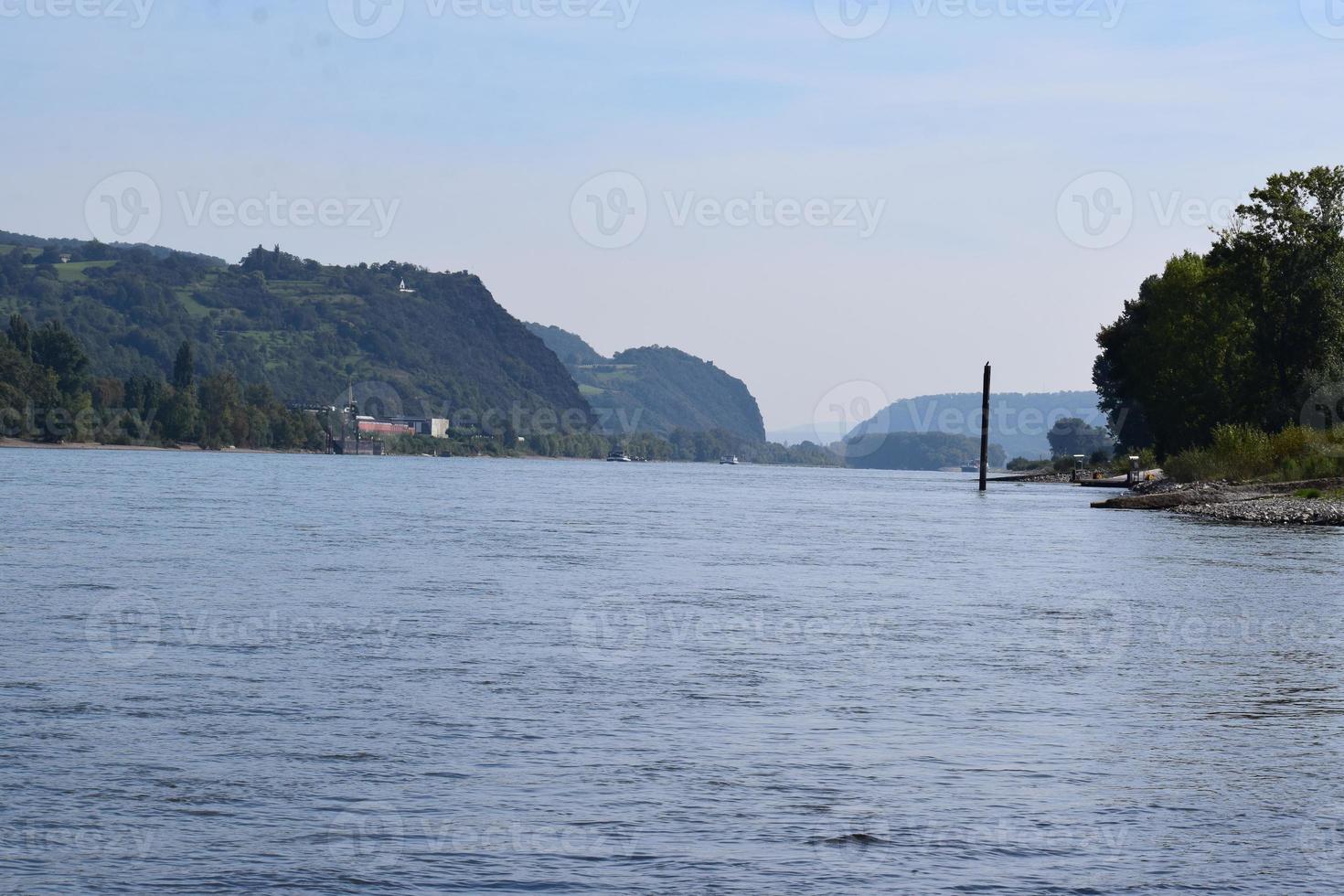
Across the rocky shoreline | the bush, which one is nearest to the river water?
the rocky shoreline

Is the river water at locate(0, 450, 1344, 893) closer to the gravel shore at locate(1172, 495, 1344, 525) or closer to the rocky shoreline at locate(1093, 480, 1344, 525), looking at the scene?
the gravel shore at locate(1172, 495, 1344, 525)

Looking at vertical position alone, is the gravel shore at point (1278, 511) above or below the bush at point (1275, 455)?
below

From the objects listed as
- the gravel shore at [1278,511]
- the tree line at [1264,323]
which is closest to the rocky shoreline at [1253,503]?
the gravel shore at [1278,511]

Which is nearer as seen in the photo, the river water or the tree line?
the river water

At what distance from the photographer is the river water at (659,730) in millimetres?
11078

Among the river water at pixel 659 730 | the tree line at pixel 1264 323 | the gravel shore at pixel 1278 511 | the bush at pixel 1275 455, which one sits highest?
the tree line at pixel 1264 323

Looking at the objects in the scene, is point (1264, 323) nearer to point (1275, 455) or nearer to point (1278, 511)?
point (1275, 455)

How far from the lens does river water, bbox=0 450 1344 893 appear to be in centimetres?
1108

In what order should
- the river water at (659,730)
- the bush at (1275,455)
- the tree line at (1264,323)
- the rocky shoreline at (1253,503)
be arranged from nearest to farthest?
the river water at (659,730), the rocky shoreline at (1253,503), the bush at (1275,455), the tree line at (1264,323)

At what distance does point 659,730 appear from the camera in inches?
625

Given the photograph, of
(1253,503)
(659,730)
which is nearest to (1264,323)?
(1253,503)

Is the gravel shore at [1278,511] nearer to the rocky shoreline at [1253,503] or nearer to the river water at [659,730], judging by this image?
the rocky shoreline at [1253,503]

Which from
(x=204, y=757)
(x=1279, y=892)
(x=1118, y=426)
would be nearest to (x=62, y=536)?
(x=204, y=757)

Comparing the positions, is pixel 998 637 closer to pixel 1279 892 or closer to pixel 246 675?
pixel 246 675
